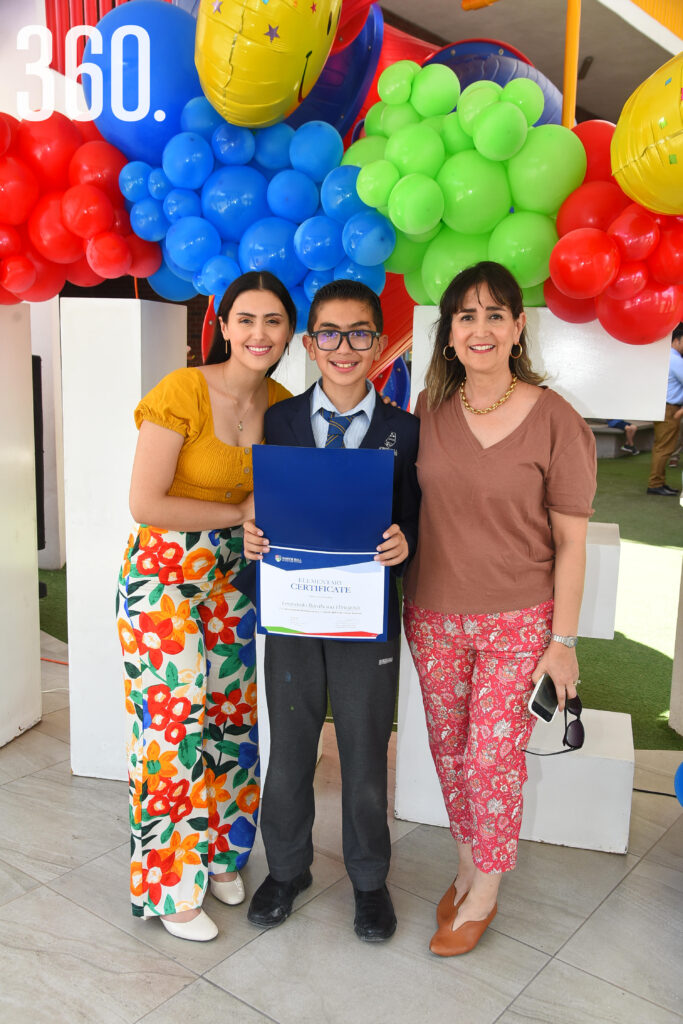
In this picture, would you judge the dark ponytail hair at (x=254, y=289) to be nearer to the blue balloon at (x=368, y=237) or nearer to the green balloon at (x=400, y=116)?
the blue balloon at (x=368, y=237)

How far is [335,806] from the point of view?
2.62m

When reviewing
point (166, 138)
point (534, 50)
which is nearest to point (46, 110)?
point (166, 138)

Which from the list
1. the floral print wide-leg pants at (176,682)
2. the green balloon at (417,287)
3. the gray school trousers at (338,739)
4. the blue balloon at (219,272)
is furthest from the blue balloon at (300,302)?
the gray school trousers at (338,739)

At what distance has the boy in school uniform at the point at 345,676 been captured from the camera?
5.77 feet

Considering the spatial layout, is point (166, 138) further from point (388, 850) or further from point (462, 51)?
point (388, 850)

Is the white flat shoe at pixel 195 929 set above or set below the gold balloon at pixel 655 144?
below

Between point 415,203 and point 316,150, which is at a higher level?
point 316,150

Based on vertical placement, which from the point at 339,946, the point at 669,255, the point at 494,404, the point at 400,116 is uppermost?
the point at 400,116

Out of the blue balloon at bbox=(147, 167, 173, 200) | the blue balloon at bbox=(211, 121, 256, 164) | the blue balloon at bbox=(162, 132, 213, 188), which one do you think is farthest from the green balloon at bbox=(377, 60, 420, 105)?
the blue balloon at bbox=(147, 167, 173, 200)

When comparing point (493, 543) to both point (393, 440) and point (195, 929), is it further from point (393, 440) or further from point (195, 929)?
point (195, 929)

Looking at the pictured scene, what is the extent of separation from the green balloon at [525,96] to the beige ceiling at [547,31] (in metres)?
6.16

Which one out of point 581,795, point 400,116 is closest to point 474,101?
point 400,116

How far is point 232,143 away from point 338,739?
1.52 m

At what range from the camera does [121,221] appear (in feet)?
7.81
